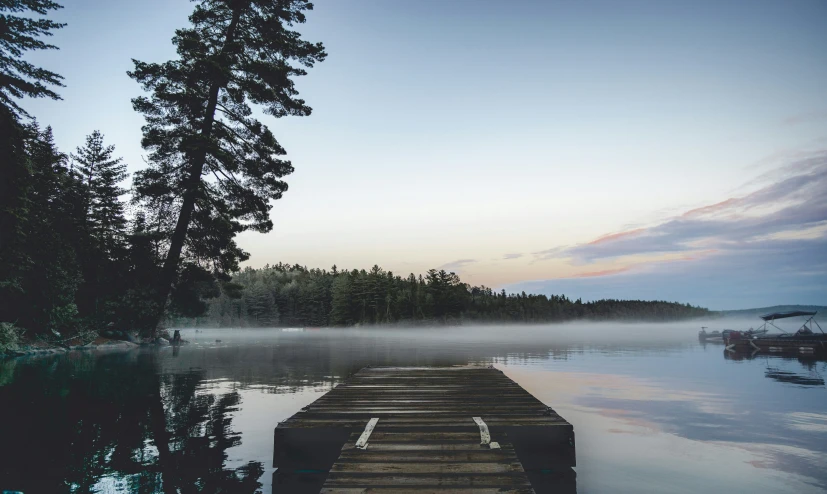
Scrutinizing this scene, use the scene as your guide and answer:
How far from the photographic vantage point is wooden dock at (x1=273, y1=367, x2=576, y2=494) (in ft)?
16.5

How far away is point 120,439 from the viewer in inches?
410

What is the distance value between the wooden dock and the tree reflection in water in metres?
1.31

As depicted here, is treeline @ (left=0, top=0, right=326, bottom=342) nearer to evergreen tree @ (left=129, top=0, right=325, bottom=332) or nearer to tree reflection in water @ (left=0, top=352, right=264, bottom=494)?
evergreen tree @ (left=129, top=0, right=325, bottom=332)

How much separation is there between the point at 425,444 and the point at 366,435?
2.87ft

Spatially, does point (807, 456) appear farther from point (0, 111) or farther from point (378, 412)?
point (0, 111)

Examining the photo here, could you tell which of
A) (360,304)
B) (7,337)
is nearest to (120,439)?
(7,337)

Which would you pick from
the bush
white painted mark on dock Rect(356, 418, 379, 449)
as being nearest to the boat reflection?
white painted mark on dock Rect(356, 418, 379, 449)

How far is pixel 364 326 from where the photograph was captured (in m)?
155

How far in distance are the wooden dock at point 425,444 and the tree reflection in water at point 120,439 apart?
51.4 inches

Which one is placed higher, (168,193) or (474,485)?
(168,193)

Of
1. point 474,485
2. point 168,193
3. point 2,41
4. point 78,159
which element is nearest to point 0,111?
point 2,41

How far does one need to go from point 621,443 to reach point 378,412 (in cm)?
724

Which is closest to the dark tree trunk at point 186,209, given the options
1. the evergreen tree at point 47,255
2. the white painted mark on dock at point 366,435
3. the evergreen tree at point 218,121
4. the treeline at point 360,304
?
the evergreen tree at point 218,121

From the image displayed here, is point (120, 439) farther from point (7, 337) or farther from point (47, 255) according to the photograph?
point (7, 337)
